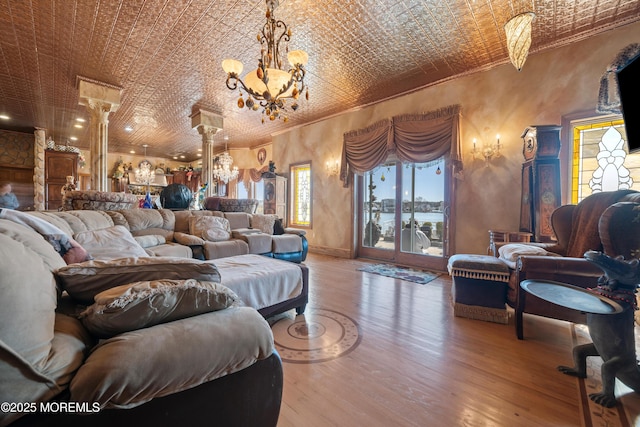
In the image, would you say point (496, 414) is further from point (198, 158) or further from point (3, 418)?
point (198, 158)

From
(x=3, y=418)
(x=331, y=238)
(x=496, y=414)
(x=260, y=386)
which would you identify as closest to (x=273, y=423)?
(x=260, y=386)

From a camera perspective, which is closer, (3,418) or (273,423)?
(3,418)

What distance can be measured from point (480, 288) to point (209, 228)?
3298 millimetres

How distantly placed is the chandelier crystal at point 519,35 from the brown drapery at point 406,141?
4.62 ft

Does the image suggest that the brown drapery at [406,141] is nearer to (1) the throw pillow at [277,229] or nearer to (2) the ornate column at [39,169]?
(1) the throw pillow at [277,229]

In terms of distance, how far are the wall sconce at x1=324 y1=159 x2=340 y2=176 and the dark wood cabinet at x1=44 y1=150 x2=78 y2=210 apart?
7482 mm

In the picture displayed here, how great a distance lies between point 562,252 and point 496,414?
77.6 inches

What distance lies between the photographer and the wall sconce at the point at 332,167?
225 inches

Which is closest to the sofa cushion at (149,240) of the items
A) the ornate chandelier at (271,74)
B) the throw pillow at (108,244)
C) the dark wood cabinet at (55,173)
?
the throw pillow at (108,244)

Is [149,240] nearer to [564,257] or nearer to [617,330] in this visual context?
[617,330]

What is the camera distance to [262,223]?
4.26 meters

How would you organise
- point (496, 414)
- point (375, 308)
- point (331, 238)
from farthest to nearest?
1. point (331, 238)
2. point (375, 308)
3. point (496, 414)

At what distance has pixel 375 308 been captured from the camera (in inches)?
107

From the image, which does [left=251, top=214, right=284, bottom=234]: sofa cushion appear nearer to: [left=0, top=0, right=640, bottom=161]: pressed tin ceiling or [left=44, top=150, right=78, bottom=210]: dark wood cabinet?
[left=0, top=0, right=640, bottom=161]: pressed tin ceiling
